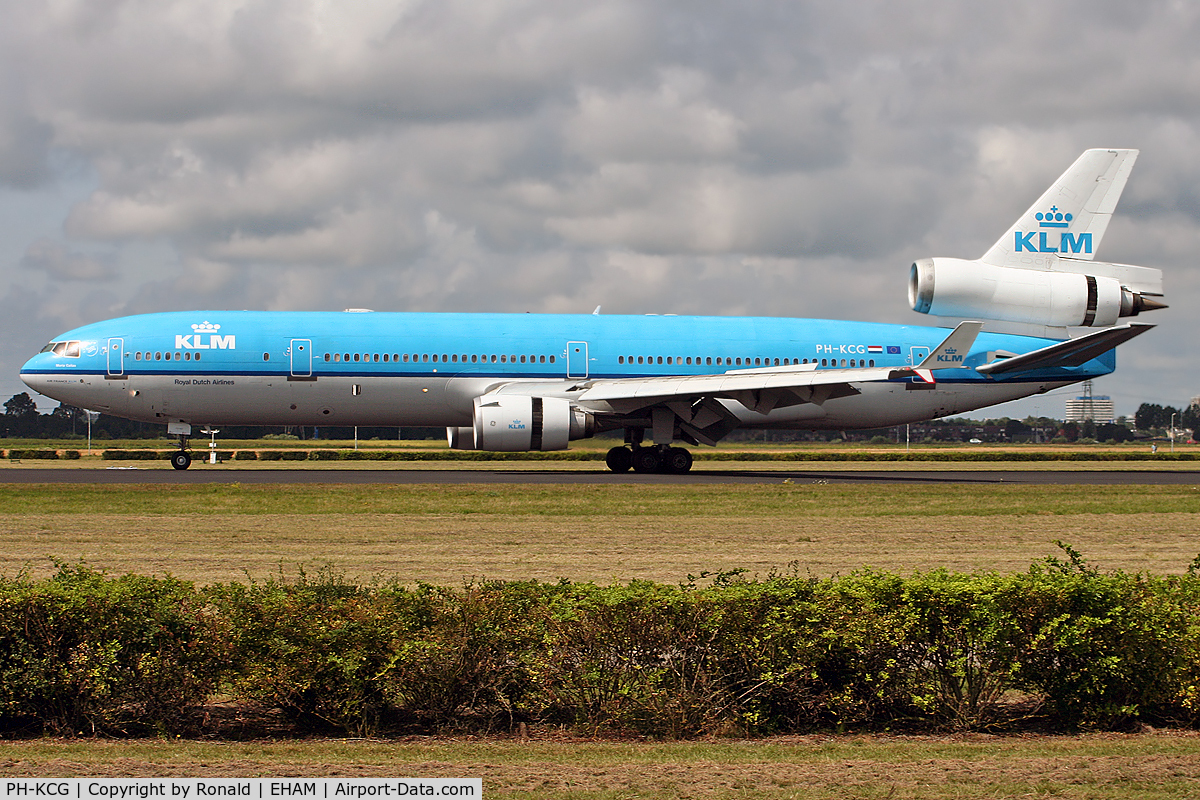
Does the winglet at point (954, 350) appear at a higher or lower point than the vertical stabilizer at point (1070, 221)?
lower

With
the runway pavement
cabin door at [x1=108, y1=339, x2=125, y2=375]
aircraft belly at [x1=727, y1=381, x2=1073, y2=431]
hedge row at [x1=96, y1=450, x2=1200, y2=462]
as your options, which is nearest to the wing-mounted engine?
aircraft belly at [x1=727, y1=381, x2=1073, y2=431]

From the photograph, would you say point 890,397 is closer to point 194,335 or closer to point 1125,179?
point 1125,179

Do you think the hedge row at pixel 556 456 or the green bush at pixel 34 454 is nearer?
the hedge row at pixel 556 456

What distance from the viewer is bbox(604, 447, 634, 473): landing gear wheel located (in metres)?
35.4

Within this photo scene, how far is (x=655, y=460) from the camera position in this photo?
3466 centimetres

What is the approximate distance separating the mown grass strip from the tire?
26.8 feet

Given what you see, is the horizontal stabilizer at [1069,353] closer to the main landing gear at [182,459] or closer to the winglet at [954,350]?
the winglet at [954,350]

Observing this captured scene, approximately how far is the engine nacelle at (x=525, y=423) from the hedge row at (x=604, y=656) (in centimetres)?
2312

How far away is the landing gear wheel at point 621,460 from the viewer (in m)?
35.4

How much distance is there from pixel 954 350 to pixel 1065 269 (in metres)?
8.12

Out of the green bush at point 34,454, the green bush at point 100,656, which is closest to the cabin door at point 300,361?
the green bush at point 100,656

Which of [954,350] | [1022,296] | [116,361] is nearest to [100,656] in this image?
[954,350]

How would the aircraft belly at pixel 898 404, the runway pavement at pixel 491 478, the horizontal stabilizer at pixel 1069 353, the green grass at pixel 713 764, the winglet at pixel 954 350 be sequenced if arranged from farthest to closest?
1. the aircraft belly at pixel 898 404
2. the horizontal stabilizer at pixel 1069 353
3. the winglet at pixel 954 350
4. the runway pavement at pixel 491 478
5. the green grass at pixel 713 764

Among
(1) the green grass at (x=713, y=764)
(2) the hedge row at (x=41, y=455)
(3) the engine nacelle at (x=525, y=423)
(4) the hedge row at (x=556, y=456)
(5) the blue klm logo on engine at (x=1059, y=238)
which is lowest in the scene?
(1) the green grass at (x=713, y=764)
